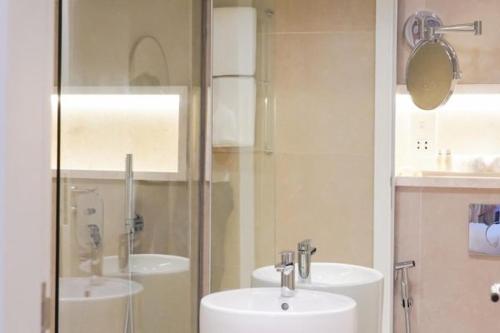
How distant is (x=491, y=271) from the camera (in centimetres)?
197

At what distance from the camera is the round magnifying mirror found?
1.95 meters

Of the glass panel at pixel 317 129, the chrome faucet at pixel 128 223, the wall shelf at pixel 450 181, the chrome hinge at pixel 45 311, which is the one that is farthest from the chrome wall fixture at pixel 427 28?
the chrome hinge at pixel 45 311

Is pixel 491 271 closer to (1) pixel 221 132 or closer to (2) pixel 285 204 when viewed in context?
→ (2) pixel 285 204

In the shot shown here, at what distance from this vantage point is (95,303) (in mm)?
1388

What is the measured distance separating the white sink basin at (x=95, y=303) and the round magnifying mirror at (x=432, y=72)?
1.04 m

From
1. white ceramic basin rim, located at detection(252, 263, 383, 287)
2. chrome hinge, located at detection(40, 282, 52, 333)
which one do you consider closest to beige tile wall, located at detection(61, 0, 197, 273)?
chrome hinge, located at detection(40, 282, 52, 333)

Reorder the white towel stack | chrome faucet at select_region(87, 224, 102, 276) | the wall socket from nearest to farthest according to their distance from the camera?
chrome faucet at select_region(87, 224, 102, 276), the white towel stack, the wall socket

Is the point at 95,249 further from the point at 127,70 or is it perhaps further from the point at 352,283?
the point at 352,283

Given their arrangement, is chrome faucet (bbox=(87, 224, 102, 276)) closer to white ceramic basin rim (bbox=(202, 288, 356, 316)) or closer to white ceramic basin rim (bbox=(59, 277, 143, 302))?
white ceramic basin rim (bbox=(59, 277, 143, 302))

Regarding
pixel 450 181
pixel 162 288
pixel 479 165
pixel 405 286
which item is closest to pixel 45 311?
pixel 162 288

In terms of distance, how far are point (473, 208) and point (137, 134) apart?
3.52 ft

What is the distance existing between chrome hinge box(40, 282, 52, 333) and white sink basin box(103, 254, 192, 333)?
32 cm

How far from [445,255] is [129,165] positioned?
3.45 feet

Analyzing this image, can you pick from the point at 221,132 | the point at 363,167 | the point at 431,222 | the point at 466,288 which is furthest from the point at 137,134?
the point at 466,288
